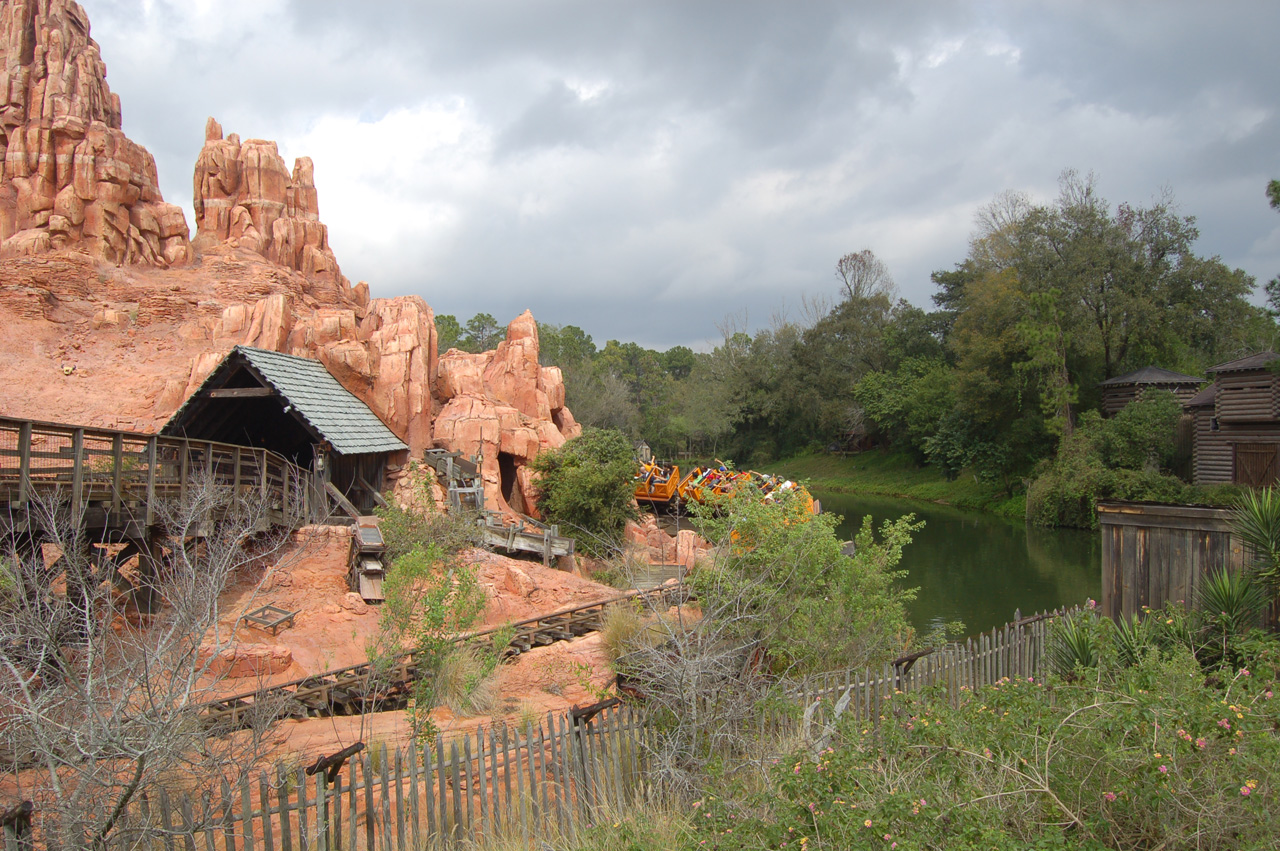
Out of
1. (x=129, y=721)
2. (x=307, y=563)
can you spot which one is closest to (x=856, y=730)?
(x=129, y=721)

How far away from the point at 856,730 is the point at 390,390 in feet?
59.8

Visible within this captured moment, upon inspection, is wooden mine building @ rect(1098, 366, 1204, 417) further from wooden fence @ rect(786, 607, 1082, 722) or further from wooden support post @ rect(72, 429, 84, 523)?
wooden support post @ rect(72, 429, 84, 523)

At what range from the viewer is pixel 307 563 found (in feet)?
44.3

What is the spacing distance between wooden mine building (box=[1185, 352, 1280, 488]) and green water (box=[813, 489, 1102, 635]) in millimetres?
4994

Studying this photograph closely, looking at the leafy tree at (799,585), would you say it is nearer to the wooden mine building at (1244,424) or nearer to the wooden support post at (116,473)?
the wooden support post at (116,473)

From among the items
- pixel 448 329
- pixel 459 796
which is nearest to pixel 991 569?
pixel 459 796

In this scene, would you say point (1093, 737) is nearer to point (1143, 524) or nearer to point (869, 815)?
point (869, 815)

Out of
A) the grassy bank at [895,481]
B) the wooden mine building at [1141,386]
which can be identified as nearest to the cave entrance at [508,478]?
the grassy bank at [895,481]

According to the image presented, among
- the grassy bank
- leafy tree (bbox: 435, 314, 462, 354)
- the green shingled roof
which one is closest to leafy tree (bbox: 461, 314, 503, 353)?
leafy tree (bbox: 435, 314, 462, 354)

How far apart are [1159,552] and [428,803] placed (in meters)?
8.06

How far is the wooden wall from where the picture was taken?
8.19 m

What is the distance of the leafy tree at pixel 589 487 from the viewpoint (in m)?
21.1

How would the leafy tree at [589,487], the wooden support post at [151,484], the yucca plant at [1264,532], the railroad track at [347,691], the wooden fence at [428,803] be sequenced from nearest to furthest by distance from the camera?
the wooden fence at [428,803] < the yucca plant at [1264,532] < the railroad track at [347,691] < the wooden support post at [151,484] < the leafy tree at [589,487]

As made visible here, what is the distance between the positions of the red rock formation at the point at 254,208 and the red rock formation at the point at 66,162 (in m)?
1.67
